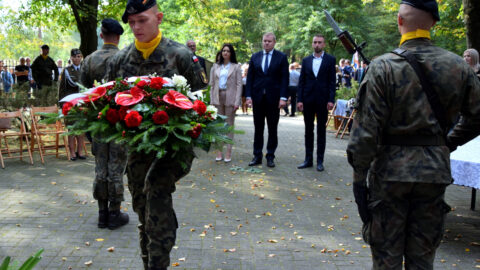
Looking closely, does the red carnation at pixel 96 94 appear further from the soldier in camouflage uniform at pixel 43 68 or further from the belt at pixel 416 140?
the soldier in camouflage uniform at pixel 43 68

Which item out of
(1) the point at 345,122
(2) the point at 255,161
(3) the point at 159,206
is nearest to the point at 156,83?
(3) the point at 159,206

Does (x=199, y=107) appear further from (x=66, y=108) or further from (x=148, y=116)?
(x=66, y=108)

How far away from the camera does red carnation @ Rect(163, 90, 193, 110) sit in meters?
3.40

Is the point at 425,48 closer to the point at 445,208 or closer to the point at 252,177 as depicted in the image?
the point at 445,208

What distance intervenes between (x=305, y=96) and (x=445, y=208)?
22.0ft

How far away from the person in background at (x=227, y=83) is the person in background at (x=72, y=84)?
9.13 ft

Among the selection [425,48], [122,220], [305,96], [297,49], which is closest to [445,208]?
[425,48]

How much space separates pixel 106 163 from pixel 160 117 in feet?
9.00

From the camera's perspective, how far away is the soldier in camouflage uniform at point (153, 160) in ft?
12.6

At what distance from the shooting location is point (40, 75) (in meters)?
16.4

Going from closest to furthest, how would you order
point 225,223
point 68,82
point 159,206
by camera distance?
point 159,206 → point 225,223 → point 68,82

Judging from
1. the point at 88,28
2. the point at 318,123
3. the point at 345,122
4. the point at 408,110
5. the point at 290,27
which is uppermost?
the point at 290,27

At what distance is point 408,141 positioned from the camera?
320 cm

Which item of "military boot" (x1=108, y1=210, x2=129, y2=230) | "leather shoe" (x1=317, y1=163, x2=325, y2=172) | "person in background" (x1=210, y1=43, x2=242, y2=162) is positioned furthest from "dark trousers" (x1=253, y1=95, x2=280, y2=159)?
"military boot" (x1=108, y1=210, x2=129, y2=230)
